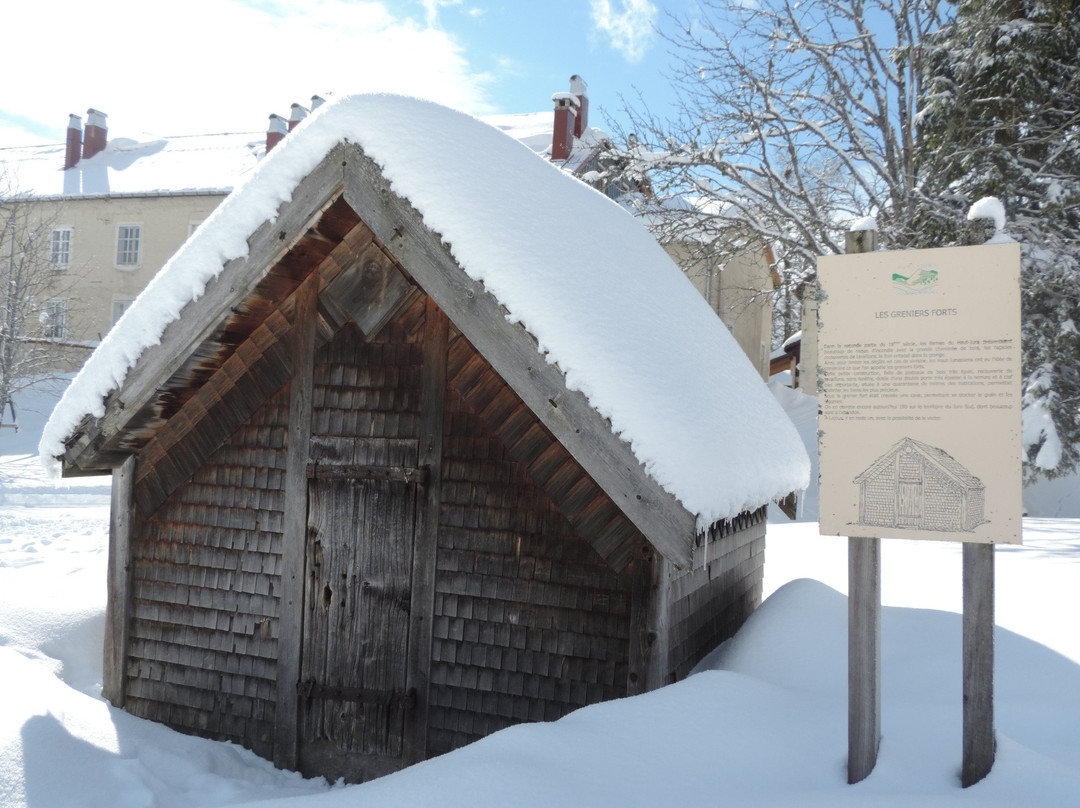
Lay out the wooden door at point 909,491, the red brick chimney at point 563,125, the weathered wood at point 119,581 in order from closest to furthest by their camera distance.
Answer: the wooden door at point 909,491 → the weathered wood at point 119,581 → the red brick chimney at point 563,125

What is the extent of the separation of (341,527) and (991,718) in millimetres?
3482

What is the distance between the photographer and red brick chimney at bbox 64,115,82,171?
32.0 metres

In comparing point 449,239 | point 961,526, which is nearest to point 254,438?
point 449,239

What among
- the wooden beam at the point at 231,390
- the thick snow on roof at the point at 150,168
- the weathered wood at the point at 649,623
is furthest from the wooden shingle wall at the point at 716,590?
the thick snow on roof at the point at 150,168

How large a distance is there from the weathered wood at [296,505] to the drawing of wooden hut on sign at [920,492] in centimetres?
331

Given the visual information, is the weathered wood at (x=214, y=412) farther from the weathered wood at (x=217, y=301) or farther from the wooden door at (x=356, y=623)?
the wooden door at (x=356, y=623)

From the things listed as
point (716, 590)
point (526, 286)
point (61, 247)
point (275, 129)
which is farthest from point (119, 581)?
point (61, 247)

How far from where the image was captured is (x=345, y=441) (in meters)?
4.81

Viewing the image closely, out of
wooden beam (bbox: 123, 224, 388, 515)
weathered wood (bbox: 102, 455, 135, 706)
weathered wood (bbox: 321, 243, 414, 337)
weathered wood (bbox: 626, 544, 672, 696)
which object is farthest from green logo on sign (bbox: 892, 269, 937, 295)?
weathered wood (bbox: 102, 455, 135, 706)

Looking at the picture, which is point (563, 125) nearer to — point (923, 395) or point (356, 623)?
point (356, 623)

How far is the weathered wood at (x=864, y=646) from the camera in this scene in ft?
9.43

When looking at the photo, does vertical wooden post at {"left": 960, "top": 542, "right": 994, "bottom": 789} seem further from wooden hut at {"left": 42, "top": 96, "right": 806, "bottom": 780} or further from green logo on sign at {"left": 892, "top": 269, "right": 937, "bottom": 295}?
wooden hut at {"left": 42, "top": 96, "right": 806, "bottom": 780}

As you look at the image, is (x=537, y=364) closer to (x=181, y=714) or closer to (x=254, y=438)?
(x=254, y=438)

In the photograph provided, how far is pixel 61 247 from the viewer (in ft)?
100
